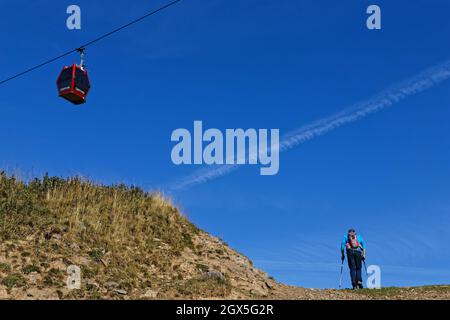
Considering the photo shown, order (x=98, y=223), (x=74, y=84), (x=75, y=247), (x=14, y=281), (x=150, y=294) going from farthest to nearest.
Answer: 1. (x=98, y=223)
2. (x=75, y=247)
3. (x=74, y=84)
4. (x=150, y=294)
5. (x=14, y=281)

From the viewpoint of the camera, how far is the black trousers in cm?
2372

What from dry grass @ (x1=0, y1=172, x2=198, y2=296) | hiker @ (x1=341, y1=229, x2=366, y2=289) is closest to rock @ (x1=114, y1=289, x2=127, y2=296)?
dry grass @ (x1=0, y1=172, x2=198, y2=296)

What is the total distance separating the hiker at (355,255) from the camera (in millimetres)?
23734

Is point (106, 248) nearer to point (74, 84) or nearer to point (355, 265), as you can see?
point (74, 84)

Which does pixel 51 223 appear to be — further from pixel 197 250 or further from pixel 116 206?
pixel 197 250

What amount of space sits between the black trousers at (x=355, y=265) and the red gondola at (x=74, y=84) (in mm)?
12290

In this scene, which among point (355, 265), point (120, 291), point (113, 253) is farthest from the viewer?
point (355, 265)

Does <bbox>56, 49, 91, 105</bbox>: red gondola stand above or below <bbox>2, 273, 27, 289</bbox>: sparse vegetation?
above

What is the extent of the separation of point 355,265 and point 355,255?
0.41 m

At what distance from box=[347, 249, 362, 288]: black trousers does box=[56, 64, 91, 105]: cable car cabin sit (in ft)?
40.3

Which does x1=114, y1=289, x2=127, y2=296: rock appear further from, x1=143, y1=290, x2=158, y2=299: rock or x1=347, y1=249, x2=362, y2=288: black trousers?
x1=347, y1=249, x2=362, y2=288: black trousers

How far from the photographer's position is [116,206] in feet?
82.1

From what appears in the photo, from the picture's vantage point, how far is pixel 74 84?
66.6ft

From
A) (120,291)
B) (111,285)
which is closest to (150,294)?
(120,291)
